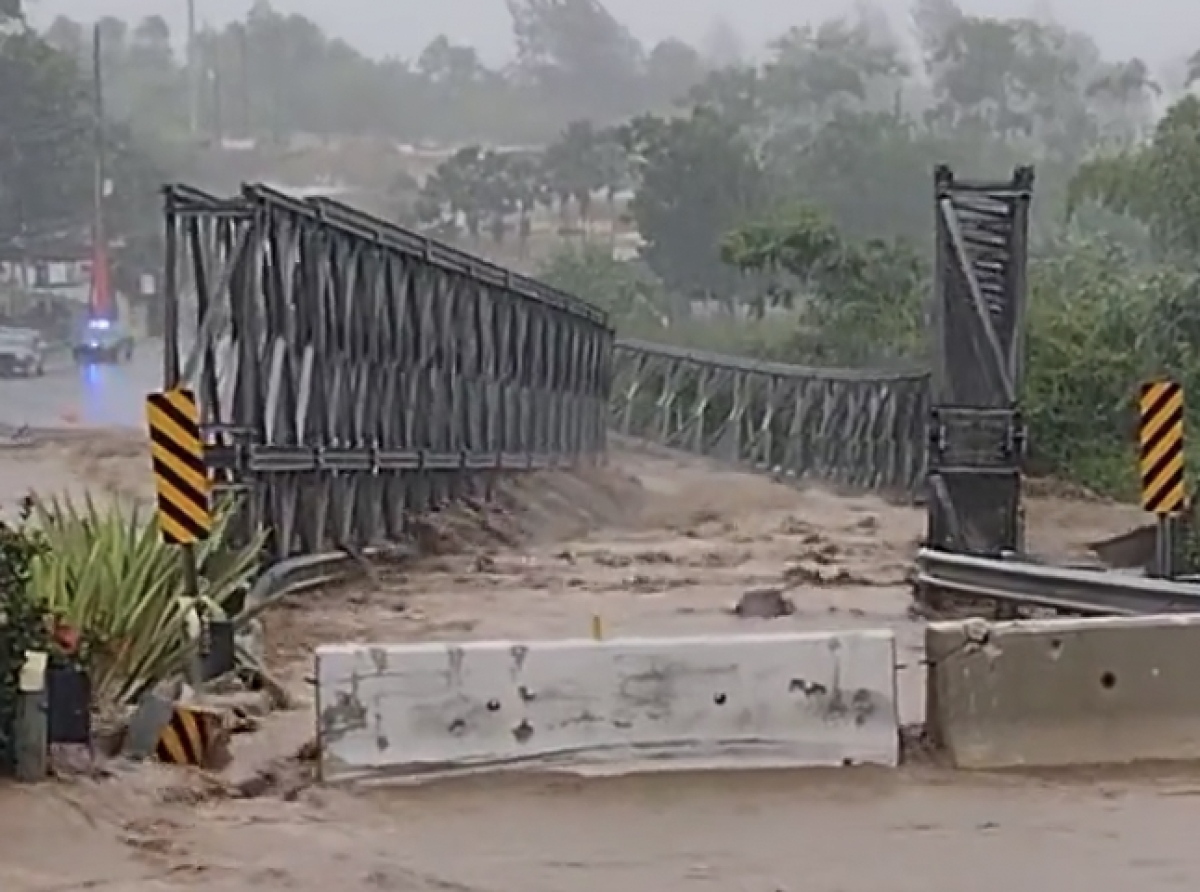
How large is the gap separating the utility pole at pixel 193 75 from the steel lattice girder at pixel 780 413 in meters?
90.0

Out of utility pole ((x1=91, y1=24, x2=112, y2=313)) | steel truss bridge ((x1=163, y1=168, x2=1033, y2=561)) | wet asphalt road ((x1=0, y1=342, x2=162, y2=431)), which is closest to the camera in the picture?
steel truss bridge ((x1=163, y1=168, x2=1033, y2=561))

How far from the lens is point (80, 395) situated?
202 feet

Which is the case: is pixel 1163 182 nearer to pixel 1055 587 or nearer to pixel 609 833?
pixel 1055 587

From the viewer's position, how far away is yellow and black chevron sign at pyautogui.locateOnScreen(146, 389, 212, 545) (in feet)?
46.6

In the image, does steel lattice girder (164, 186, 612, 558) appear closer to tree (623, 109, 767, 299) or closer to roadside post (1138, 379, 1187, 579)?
roadside post (1138, 379, 1187, 579)

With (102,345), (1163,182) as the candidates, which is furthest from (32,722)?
(102,345)

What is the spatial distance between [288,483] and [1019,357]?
21.7 feet

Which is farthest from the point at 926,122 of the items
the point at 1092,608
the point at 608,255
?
the point at 1092,608

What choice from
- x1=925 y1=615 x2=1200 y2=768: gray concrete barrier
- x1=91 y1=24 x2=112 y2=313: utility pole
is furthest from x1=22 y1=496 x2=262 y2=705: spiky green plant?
x1=91 y1=24 x2=112 y2=313: utility pole

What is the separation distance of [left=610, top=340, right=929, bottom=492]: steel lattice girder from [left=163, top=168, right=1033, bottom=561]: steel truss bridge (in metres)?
12.1

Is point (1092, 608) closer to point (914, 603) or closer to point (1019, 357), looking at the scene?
point (914, 603)

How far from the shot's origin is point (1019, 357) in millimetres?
22422

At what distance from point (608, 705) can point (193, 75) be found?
520 ft

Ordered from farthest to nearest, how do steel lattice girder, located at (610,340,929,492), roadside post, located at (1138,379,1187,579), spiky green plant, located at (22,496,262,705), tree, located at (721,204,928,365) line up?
tree, located at (721,204,928,365)
steel lattice girder, located at (610,340,929,492)
roadside post, located at (1138,379,1187,579)
spiky green plant, located at (22,496,262,705)
